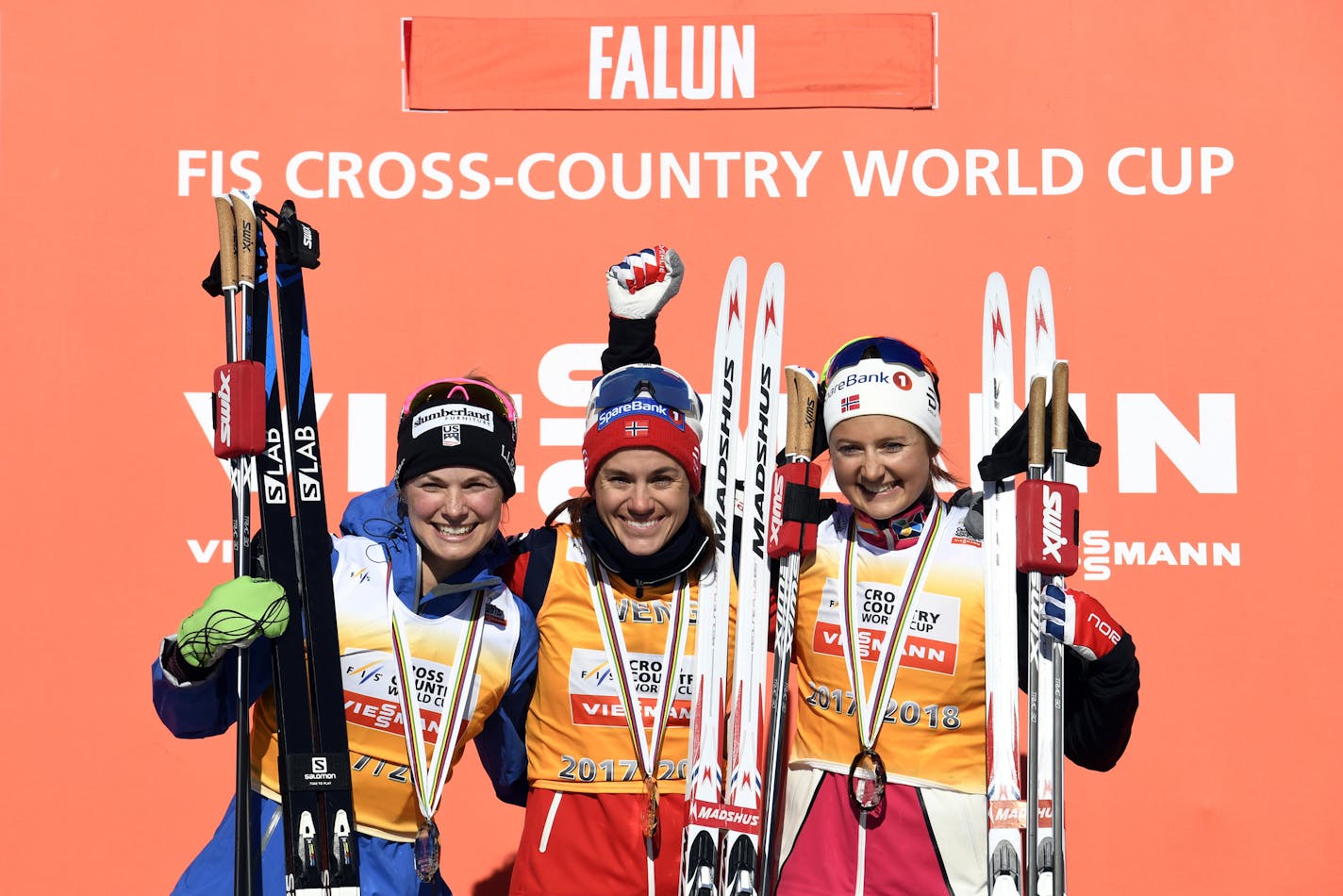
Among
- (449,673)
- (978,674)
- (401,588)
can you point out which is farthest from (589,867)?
(978,674)

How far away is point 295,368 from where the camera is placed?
3285 mm

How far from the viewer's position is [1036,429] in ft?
9.90

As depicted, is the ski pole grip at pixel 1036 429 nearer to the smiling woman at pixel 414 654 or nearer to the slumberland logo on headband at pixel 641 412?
the slumberland logo on headband at pixel 641 412

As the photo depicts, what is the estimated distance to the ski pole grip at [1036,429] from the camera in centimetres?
302

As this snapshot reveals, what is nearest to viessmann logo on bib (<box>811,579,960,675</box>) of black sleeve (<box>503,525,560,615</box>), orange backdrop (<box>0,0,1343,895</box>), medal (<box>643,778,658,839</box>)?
medal (<box>643,778,658,839</box>)

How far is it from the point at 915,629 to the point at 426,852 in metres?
1.11

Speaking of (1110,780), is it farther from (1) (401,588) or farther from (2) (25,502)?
(2) (25,502)

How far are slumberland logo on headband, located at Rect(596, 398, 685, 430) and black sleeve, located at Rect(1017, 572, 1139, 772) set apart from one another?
819 mm

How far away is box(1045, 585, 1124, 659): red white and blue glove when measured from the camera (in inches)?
117

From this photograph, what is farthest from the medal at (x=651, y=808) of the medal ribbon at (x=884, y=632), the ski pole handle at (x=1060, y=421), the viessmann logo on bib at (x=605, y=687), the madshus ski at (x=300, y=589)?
the ski pole handle at (x=1060, y=421)

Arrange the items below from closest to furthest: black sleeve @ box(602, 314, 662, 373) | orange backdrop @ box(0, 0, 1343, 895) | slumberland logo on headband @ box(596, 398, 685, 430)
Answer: slumberland logo on headband @ box(596, 398, 685, 430), black sleeve @ box(602, 314, 662, 373), orange backdrop @ box(0, 0, 1343, 895)

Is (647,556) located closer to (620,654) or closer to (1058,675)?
(620,654)

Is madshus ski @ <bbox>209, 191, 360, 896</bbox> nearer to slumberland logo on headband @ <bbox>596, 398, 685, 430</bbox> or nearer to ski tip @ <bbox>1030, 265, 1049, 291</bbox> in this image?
slumberland logo on headband @ <bbox>596, 398, 685, 430</bbox>

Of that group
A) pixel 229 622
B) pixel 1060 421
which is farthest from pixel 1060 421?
pixel 229 622
